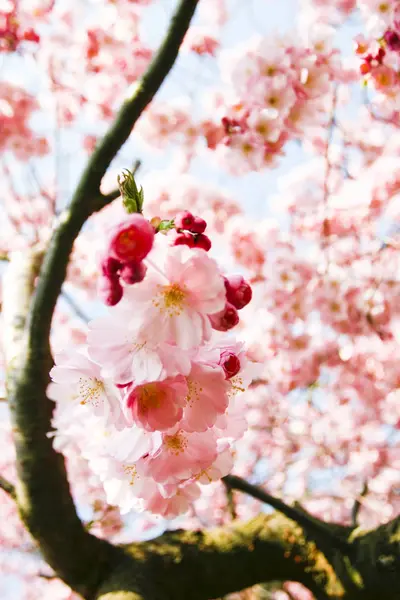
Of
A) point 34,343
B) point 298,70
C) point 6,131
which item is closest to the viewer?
point 34,343

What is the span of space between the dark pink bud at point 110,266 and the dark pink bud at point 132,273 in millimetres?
10

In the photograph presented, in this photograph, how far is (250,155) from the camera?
235 cm

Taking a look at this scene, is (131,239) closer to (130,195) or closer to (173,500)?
(130,195)

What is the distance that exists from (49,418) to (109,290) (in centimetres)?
149

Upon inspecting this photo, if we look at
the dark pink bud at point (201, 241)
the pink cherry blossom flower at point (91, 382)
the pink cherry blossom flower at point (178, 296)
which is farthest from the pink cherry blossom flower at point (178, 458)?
the dark pink bud at point (201, 241)

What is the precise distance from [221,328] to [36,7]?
193 inches

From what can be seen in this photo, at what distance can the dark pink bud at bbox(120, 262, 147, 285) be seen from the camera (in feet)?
2.51

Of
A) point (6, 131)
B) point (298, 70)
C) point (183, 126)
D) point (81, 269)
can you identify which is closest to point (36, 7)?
point (6, 131)

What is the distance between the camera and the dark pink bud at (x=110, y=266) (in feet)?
2.51

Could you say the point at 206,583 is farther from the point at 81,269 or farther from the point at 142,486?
the point at 81,269

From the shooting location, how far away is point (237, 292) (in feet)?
2.78

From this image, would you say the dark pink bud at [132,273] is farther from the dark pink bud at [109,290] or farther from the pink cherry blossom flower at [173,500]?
the pink cherry blossom flower at [173,500]

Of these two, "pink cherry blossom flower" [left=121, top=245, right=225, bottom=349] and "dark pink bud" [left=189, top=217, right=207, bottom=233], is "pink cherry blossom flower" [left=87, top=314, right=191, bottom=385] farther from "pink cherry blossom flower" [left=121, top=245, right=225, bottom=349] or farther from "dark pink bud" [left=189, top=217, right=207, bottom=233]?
"dark pink bud" [left=189, top=217, right=207, bottom=233]

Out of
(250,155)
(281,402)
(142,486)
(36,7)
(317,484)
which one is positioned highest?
(36,7)
